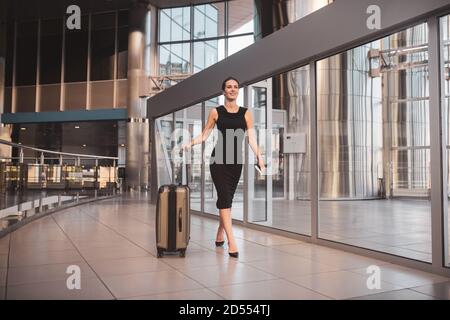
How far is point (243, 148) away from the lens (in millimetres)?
6992

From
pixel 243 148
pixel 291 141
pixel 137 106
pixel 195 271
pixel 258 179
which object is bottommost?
pixel 195 271

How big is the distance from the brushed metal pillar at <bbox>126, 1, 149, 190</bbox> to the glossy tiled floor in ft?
46.3

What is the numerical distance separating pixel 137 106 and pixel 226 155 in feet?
53.6

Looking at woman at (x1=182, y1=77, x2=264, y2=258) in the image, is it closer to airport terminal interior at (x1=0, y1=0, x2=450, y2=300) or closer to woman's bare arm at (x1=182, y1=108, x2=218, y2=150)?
woman's bare arm at (x1=182, y1=108, x2=218, y2=150)

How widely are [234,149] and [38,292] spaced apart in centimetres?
229

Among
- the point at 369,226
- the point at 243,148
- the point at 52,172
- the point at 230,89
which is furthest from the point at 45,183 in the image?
the point at 369,226

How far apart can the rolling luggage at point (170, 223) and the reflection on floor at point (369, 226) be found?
2.09 m

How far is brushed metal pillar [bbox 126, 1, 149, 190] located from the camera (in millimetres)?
19797

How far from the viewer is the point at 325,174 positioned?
12016 mm

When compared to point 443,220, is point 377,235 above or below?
below

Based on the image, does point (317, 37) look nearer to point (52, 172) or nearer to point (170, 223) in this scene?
point (170, 223)

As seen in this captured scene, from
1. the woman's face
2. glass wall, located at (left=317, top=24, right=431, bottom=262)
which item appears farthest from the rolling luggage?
glass wall, located at (left=317, top=24, right=431, bottom=262)
